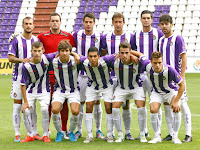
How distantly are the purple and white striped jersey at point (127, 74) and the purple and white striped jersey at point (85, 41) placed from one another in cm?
60

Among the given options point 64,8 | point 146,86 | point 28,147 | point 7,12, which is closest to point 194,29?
point 64,8

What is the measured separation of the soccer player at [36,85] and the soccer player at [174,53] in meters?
1.55

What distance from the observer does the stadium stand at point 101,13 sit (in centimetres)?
1961

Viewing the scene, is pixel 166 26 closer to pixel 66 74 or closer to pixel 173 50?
pixel 173 50

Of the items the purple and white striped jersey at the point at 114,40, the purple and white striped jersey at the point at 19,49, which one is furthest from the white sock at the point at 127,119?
the purple and white striped jersey at the point at 19,49

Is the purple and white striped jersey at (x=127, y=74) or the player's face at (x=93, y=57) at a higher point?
the player's face at (x=93, y=57)

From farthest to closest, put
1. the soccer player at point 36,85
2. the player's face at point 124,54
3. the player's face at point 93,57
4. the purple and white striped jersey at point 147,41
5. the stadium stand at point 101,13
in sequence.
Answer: the stadium stand at point 101,13
the purple and white striped jersey at point 147,41
the soccer player at point 36,85
the player's face at point 93,57
the player's face at point 124,54

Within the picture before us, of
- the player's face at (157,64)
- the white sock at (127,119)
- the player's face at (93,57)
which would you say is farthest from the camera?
the white sock at (127,119)

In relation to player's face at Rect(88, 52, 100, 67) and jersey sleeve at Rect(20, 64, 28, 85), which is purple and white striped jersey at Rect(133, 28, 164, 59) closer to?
→ player's face at Rect(88, 52, 100, 67)

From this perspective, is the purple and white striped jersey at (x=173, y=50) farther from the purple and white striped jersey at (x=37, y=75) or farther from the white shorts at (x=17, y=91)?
the white shorts at (x=17, y=91)

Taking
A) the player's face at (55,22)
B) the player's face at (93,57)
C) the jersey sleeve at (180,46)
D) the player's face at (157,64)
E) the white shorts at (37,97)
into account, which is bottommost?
the white shorts at (37,97)

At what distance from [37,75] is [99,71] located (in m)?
0.85

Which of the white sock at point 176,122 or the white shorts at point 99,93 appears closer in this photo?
the white sock at point 176,122

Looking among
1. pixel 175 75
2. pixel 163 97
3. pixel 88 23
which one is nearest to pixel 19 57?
pixel 88 23
